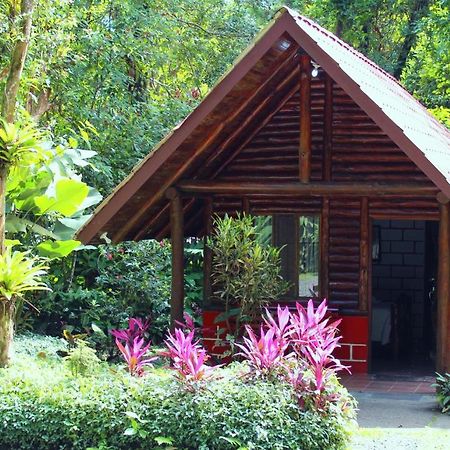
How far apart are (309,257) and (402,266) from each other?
423 centimetres

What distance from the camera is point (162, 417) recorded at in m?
6.29

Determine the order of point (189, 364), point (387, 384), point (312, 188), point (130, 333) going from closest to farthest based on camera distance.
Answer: point (189, 364) → point (130, 333) → point (312, 188) → point (387, 384)

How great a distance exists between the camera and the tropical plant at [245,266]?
9.20 meters

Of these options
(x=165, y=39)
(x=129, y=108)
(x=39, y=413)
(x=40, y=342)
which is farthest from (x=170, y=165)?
(x=165, y=39)

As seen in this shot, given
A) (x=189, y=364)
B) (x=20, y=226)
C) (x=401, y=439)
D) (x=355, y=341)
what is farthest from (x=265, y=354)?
(x=20, y=226)

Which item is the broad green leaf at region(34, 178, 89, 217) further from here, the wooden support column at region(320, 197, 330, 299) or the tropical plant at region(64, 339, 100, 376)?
the tropical plant at region(64, 339, 100, 376)

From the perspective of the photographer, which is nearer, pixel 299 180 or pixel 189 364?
pixel 189 364

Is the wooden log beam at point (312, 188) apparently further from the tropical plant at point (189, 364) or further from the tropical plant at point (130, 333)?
the tropical plant at point (189, 364)

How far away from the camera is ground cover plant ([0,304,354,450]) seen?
622 centimetres

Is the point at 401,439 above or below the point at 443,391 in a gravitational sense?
below

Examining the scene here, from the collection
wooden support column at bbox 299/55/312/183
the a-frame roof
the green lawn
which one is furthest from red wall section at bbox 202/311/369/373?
the green lawn

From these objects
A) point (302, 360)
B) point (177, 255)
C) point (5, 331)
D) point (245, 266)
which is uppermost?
point (177, 255)

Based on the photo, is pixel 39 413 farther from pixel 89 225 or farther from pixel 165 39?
pixel 165 39

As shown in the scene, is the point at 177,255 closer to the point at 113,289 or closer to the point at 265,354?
the point at 265,354
